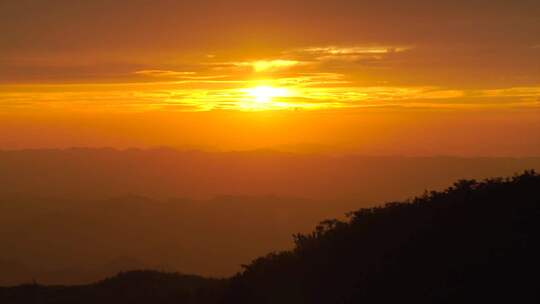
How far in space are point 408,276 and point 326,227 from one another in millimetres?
5592

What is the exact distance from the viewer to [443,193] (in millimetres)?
17578

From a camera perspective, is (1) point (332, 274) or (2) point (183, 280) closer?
(1) point (332, 274)

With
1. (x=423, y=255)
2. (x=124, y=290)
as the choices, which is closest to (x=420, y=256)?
(x=423, y=255)

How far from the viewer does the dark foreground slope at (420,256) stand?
12398 millimetres

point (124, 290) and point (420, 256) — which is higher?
point (124, 290)

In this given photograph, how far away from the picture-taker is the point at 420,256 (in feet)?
45.8

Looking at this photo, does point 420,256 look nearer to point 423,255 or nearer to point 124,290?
point 423,255

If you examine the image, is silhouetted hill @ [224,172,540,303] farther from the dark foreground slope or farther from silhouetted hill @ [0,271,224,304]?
silhouetted hill @ [0,271,224,304]

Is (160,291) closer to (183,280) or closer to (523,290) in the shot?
(183,280)

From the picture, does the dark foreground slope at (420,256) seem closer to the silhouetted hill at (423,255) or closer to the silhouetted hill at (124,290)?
the silhouetted hill at (423,255)

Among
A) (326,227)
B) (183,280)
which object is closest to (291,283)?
(326,227)

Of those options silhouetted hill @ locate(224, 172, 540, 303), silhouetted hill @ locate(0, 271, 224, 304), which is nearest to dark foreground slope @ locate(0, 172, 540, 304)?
silhouetted hill @ locate(224, 172, 540, 303)

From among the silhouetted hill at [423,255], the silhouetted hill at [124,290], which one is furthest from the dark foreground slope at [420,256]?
the silhouetted hill at [124,290]

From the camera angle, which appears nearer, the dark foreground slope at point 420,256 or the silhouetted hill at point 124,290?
the dark foreground slope at point 420,256
